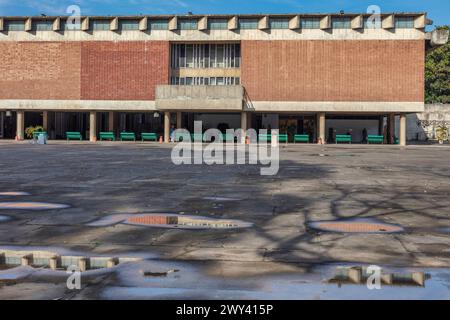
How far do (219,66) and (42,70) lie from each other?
18263 mm

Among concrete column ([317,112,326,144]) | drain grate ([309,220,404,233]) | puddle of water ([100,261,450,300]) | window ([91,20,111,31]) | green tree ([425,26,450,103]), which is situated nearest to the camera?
puddle of water ([100,261,450,300])

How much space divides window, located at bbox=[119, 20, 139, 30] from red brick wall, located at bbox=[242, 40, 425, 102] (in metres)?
11.1

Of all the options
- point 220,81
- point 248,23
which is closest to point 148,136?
point 220,81

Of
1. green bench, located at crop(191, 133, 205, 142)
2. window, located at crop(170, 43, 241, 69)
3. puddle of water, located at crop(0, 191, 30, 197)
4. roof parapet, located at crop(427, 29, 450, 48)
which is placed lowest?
puddle of water, located at crop(0, 191, 30, 197)

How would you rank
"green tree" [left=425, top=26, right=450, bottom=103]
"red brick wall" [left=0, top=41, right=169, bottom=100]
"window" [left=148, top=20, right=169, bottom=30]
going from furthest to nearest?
"green tree" [left=425, top=26, right=450, bottom=103]
"red brick wall" [left=0, top=41, right=169, bottom=100]
"window" [left=148, top=20, right=169, bottom=30]

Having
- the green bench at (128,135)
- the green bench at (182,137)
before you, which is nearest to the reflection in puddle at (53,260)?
the green bench at (182,137)

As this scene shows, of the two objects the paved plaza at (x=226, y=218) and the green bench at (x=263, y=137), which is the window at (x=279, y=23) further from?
the paved plaza at (x=226, y=218)

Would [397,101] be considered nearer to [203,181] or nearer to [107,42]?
[107,42]

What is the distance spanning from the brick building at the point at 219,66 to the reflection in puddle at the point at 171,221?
4138 centimetres

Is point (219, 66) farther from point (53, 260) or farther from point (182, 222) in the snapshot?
point (53, 260)

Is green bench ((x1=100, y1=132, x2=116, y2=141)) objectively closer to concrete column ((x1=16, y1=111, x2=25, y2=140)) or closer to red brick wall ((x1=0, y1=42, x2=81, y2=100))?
red brick wall ((x1=0, y1=42, x2=81, y2=100))

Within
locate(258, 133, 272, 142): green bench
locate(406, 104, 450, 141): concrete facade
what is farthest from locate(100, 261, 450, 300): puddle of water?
locate(406, 104, 450, 141): concrete facade

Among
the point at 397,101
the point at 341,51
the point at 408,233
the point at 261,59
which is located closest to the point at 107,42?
the point at 261,59

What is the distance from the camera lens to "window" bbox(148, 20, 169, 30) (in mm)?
54469
